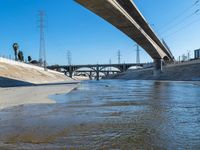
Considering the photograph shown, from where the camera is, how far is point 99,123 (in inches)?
506

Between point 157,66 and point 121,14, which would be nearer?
point 121,14

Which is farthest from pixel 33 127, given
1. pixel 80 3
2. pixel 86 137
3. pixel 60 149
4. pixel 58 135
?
pixel 80 3

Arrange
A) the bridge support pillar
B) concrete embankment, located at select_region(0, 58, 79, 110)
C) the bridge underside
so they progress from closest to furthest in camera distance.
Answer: concrete embankment, located at select_region(0, 58, 79, 110)
the bridge underside
the bridge support pillar

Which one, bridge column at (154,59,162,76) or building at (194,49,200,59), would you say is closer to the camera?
bridge column at (154,59,162,76)

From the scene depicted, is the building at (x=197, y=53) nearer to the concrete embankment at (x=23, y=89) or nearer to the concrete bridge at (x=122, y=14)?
the concrete embankment at (x=23, y=89)

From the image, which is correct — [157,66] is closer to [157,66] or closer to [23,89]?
[157,66]

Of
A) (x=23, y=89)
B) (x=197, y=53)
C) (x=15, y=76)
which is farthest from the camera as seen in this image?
(x=197, y=53)

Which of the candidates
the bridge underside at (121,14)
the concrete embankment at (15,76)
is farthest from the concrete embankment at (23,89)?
the bridge underside at (121,14)

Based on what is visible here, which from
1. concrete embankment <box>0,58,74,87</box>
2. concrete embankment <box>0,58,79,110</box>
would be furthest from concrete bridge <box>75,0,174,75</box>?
concrete embankment <box>0,58,74,87</box>

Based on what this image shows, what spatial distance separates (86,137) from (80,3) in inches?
1003

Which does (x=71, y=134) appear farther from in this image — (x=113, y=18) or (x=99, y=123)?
(x=113, y=18)

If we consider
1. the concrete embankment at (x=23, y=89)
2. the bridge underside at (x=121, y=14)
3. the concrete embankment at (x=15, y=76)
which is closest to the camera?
the concrete embankment at (x=23, y=89)

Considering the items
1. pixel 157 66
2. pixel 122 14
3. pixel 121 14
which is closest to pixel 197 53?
pixel 157 66

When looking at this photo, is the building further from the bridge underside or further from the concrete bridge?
the bridge underside
